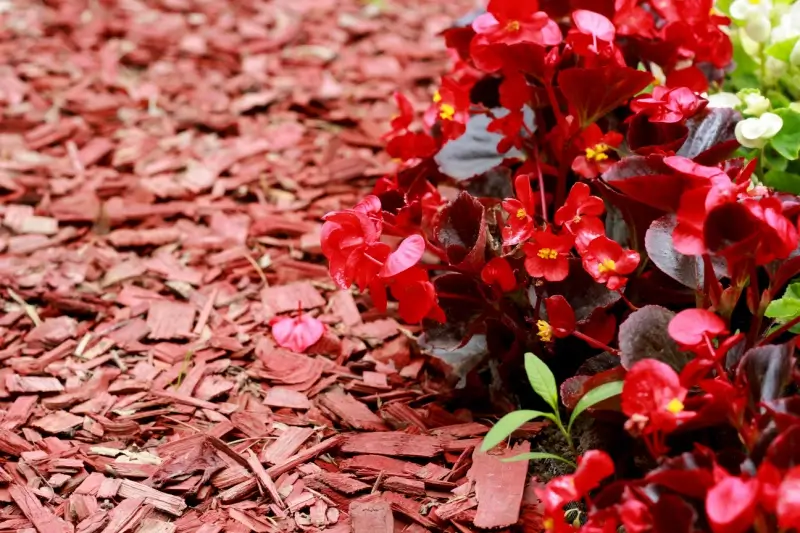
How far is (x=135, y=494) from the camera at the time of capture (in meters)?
1.55

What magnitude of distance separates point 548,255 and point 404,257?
0.90 ft

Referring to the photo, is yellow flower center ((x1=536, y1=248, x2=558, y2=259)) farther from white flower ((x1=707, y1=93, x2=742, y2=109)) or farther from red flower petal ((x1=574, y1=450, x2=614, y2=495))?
white flower ((x1=707, y1=93, x2=742, y2=109))

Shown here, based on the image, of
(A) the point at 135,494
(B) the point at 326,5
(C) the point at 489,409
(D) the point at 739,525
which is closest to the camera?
(D) the point at 739,525

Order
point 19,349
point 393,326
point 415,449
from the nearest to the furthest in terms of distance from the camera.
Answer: point 415,449
point 19,349
point 393,326

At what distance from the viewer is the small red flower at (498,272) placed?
1.57 meters

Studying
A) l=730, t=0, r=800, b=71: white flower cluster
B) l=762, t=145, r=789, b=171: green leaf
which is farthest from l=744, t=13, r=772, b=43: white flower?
l=762, t=145, r=789, b=171: green leaf

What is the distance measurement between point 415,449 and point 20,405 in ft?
2.71

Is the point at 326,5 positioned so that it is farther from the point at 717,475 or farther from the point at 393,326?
the point at 717,475

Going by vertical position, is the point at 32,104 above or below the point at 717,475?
below

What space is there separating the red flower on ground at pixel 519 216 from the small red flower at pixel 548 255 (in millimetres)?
25

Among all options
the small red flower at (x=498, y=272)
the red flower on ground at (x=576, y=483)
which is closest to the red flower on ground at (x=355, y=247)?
the small red flower at (x=498, y=272)

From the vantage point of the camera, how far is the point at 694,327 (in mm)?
1286

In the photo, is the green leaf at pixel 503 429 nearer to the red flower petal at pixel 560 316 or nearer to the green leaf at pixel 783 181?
the red flower petal at pixel 560 316

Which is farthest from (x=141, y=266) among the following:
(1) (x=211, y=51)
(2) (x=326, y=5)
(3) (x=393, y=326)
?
(2) (x=326, y=5)
